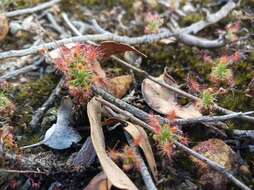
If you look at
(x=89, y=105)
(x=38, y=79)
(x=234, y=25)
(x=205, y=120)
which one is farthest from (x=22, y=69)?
(x=234, y=25)

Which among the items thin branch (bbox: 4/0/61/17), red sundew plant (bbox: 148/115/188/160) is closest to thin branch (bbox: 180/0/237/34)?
thin branch (bbox: 4/0/61/17)

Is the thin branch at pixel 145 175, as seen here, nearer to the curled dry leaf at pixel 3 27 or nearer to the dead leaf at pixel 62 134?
the dead leaf at pixel 62 134

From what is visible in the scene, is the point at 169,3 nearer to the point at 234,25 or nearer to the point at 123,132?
the point at 234,25

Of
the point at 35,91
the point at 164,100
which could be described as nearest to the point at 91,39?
the point at 35,91

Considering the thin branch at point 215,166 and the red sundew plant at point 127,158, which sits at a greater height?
the red sundew plant at point 127,158

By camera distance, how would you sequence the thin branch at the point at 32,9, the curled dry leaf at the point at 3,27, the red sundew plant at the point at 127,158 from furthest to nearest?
the thin branch at the point at 32,9 < the curled dry leaf at the point at 3,27 < the red sundew plant at the point at 127,158

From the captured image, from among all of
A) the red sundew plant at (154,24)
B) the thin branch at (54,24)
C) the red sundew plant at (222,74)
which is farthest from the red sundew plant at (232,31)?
the thin branch at (54,24)

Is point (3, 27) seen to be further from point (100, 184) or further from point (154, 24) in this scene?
point (100, 184)
